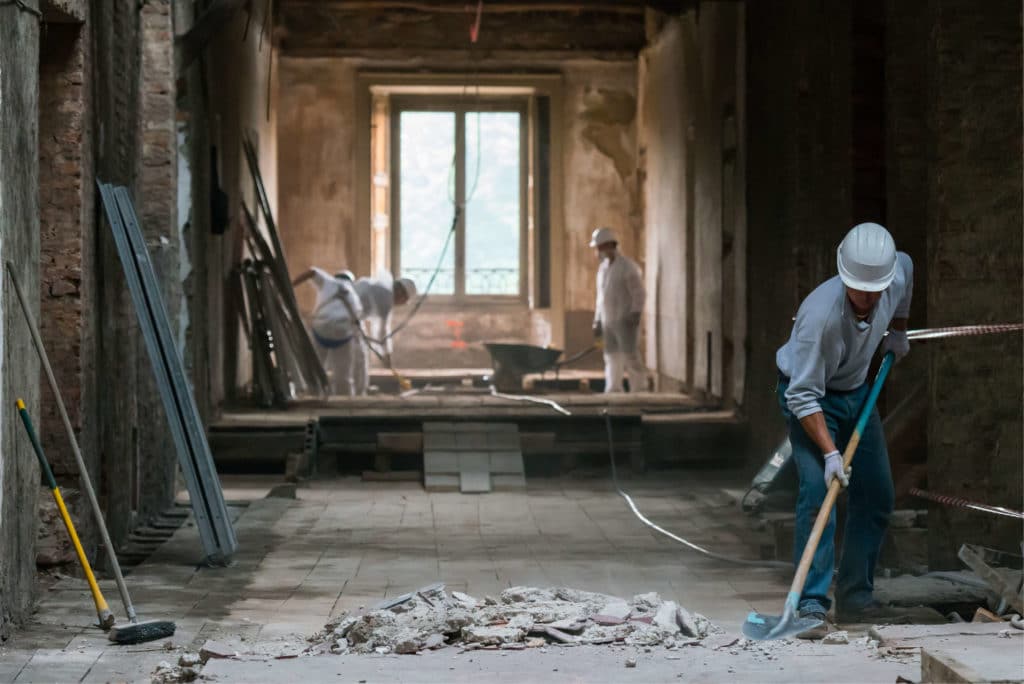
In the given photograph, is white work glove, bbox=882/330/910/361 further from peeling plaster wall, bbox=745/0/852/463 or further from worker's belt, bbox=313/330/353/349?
worker's belt, bbox=313/330/353/349

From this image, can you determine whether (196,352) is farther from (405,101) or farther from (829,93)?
(405,101)

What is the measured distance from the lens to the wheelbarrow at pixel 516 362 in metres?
15.7

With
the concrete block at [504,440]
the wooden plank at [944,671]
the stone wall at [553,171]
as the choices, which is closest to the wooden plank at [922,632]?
the wooden plank at [944,671]

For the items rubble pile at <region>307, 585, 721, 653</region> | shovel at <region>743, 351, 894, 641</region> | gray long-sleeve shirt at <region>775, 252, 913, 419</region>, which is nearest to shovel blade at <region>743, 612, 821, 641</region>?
shovel at <region>743, 351, 894, 641</region>

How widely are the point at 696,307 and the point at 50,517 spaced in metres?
8.30

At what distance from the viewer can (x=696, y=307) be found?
14.3 m

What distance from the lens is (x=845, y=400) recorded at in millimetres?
5785

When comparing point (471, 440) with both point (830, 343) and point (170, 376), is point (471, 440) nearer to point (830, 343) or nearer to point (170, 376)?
point (170, 376)

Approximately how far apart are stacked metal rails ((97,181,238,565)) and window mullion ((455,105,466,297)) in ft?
37.2

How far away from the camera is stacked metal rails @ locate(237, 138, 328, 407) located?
13.5 m

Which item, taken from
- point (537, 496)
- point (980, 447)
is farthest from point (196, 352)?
point (980, 447)

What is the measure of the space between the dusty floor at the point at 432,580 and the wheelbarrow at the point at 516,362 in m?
3.84

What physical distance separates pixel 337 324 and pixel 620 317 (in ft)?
9.58

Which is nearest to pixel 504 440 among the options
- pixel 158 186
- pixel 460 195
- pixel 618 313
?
pixel 158 186
